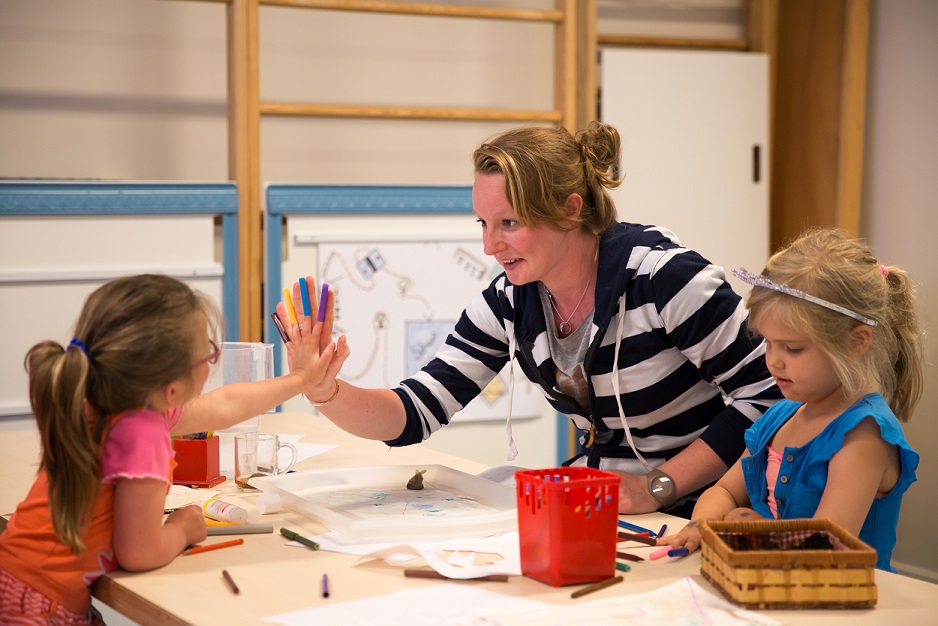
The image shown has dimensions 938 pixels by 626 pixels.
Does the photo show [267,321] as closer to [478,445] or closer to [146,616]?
[478,445]

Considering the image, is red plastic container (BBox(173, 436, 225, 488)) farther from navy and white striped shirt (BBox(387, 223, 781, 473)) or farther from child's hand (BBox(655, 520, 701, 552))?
child's hand (BBox(655, 520, 701, 552))

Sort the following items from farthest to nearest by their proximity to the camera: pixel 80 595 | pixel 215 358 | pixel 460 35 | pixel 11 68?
pixel 460 35, pixel 11 68, pixel 215 358, pixel 80 595

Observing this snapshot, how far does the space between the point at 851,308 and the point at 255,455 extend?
948 mm

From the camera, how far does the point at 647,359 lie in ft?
5.59

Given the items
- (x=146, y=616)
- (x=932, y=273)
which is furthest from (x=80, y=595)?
(x=932, y=273)

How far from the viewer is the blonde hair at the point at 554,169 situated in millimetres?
1652

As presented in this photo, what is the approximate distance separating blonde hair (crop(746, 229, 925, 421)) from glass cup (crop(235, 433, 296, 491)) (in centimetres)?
79

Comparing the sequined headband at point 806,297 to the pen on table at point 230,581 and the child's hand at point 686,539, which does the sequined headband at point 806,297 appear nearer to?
the child's hand at point 686,539

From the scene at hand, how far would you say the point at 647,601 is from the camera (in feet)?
3.56

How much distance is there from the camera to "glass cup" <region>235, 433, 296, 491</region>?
1.67 m

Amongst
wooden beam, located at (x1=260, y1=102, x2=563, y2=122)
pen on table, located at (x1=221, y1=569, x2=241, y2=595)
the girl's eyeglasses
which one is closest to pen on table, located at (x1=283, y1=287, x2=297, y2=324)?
the girl's eyeglasses

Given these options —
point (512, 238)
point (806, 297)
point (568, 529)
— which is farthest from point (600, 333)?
point (568, 529)

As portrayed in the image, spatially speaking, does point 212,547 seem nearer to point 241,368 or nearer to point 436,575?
point 436,575

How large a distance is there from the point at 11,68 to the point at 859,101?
2.78 metres
